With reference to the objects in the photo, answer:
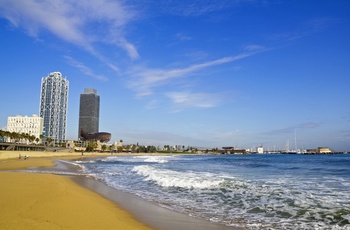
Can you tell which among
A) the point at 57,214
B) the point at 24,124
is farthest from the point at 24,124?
the point at 57,214

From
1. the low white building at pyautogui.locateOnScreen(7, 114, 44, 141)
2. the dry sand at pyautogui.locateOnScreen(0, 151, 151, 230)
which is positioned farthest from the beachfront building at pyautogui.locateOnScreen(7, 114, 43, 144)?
the dry sand at pyautogui.locateOnScreen(0, 151, 151, 230)

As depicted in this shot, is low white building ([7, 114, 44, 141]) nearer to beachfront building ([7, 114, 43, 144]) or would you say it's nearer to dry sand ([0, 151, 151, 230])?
beachfront building ([7, 114, 43, 144])

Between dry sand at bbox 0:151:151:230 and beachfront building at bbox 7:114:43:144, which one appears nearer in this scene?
dry sand at bbox 0:151:151:230

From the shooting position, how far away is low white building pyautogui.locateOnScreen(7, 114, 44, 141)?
192 metres

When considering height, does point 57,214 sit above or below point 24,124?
below

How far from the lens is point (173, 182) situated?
19.6 meters

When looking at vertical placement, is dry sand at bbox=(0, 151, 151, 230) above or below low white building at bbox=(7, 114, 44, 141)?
below

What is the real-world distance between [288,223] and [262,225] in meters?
0.90

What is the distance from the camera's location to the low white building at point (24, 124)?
192m

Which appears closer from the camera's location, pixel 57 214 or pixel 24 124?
pixel 57 214

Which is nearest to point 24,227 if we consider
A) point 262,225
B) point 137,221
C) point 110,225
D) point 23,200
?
point 110,225

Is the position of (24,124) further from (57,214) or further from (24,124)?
(57,214)

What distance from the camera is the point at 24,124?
193750 mm

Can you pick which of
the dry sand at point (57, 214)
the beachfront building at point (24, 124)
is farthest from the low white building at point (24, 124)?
the dry sand at point (57, 214)
